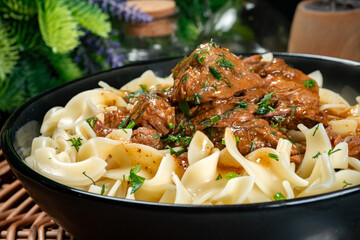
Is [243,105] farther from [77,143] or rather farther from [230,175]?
[77,143]

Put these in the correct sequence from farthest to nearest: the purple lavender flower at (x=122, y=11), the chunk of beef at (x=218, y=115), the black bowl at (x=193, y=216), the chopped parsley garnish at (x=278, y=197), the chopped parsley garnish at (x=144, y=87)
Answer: the purple lavender flower at (x=122, y=11) → the chopped parsley garnish at (x=144, y=87) → the chunk of beef at (x=218, y=115) → the chopped parsley garnish at (x=278, y=197) → the black bowl at (x=193, y=216)

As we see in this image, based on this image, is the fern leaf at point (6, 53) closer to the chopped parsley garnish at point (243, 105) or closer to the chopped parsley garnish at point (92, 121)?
the chopped parsley garnish at point (92, 121)

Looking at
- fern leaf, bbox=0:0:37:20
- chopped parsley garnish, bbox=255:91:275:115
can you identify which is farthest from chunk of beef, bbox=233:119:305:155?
fern leaf, bbox=0:0:37:20

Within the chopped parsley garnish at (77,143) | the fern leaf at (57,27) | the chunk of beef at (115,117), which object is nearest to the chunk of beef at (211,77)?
the chunk of beef at (115,117)

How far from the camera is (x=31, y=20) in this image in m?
4.60

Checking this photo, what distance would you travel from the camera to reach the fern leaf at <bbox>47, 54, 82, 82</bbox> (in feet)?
16.3

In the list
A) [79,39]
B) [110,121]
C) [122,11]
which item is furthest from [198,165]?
[122,11]

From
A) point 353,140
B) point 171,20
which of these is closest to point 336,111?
point 353,140

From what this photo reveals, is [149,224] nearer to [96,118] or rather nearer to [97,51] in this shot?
[96,118]

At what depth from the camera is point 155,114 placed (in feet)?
8.71

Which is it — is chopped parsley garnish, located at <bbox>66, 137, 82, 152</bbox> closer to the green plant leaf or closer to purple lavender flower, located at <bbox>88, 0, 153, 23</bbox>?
the green plant leaf

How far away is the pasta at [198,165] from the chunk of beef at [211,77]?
0.05 meters

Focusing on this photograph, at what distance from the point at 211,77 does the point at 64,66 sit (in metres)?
2.70

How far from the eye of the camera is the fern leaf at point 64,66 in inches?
195
